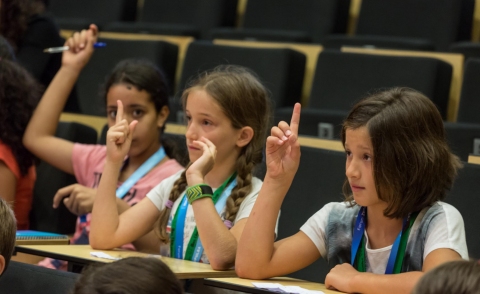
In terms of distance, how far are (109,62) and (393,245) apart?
2571 mm

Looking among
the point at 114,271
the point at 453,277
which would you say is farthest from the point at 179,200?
the point at 453,277

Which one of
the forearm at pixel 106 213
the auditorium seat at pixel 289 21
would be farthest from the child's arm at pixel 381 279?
the auditorium seat at pixel 289 21

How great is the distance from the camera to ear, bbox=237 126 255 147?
2334 mm

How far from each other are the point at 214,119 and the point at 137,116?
52cm

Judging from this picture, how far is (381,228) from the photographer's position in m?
1.93

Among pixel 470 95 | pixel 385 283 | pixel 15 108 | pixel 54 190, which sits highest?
pixel 470 95

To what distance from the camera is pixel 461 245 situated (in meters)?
1.80

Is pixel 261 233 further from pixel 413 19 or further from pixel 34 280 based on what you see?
pixel 413 19

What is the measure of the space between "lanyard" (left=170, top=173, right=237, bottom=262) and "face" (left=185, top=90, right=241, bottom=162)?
10cm

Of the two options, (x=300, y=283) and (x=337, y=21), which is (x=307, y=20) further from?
(x=300, y=283)

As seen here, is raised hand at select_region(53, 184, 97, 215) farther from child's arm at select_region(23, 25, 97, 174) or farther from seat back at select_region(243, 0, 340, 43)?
seat back at select_region(243, 0, 340, 43)

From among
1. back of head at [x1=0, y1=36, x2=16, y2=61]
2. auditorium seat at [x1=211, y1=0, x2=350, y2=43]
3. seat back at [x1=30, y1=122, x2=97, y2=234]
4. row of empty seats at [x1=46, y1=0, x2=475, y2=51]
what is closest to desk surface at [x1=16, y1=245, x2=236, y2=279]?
seat back at [x1=30, y1=122, x2=97, y2=234]

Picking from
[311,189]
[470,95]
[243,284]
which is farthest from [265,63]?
[243,284]

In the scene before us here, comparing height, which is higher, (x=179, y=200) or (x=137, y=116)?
(x=137, y=116)
